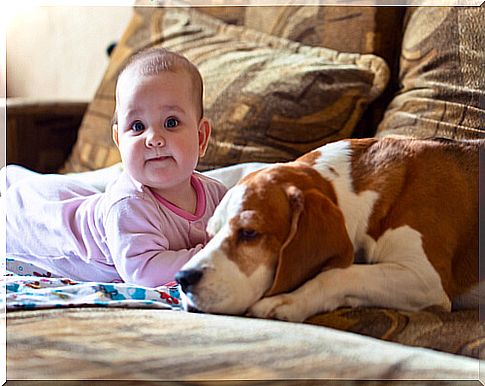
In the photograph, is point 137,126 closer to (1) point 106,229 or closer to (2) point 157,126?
(2) point 157,126

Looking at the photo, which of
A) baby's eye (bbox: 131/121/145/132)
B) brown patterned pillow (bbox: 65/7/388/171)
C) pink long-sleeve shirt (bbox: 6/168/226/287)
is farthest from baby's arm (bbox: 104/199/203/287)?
brown patterned pillow (bbox: 65/7/388/171)

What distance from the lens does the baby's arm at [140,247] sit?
1.18m

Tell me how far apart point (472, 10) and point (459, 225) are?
53cm

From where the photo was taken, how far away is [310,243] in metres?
0.98

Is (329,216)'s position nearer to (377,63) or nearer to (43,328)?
(43,328)

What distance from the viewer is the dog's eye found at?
3.23ft

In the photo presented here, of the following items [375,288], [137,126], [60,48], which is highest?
[137,126]

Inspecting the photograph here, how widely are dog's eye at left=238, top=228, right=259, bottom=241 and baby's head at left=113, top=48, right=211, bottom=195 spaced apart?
290mm

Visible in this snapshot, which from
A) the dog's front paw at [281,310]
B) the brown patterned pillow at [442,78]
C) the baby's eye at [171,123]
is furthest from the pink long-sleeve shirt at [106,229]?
the brown patterned pillow at [442,78]

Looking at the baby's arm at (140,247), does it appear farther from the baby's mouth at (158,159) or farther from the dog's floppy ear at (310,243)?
the dog's floppy ear at (310,243)

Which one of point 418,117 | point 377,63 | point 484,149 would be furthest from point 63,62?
point 484,149

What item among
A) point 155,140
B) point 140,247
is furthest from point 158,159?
point 140,247

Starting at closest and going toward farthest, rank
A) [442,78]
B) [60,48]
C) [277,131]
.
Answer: [442,78] → [277,131] → [60,48]

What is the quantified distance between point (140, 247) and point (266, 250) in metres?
0.27
